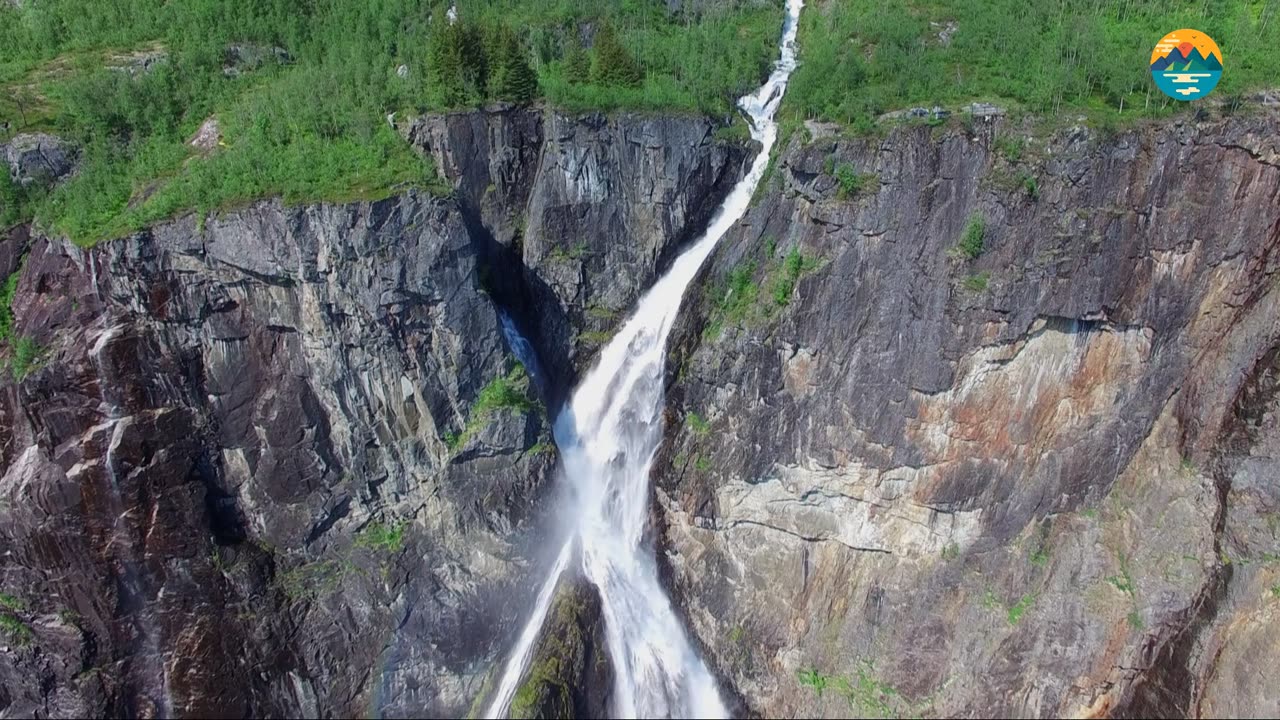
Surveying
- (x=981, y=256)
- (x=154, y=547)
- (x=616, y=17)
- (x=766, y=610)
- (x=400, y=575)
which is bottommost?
(x=766, y=610)

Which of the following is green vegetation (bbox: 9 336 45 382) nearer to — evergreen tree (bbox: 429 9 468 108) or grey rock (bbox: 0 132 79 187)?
grey rock (bbox: 0 132 79 187)

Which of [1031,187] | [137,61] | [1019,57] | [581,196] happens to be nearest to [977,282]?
[1031,187]

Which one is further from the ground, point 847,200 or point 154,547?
A: point 847,200

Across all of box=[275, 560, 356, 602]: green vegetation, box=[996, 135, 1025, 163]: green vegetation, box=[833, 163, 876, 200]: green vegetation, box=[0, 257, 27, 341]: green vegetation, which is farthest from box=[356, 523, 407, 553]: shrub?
box=[996, 135, 1025, 163]: green vegetation

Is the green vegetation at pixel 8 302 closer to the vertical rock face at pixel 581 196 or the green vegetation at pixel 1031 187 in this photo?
the vertical rock face at pixel 581 196

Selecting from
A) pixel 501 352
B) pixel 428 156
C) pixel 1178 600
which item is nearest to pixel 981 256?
pixel 1178 600

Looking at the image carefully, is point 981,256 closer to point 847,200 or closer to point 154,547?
point 847,200

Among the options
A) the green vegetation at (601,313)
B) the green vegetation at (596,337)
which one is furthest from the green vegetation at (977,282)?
the green vegetation at (596,337)
